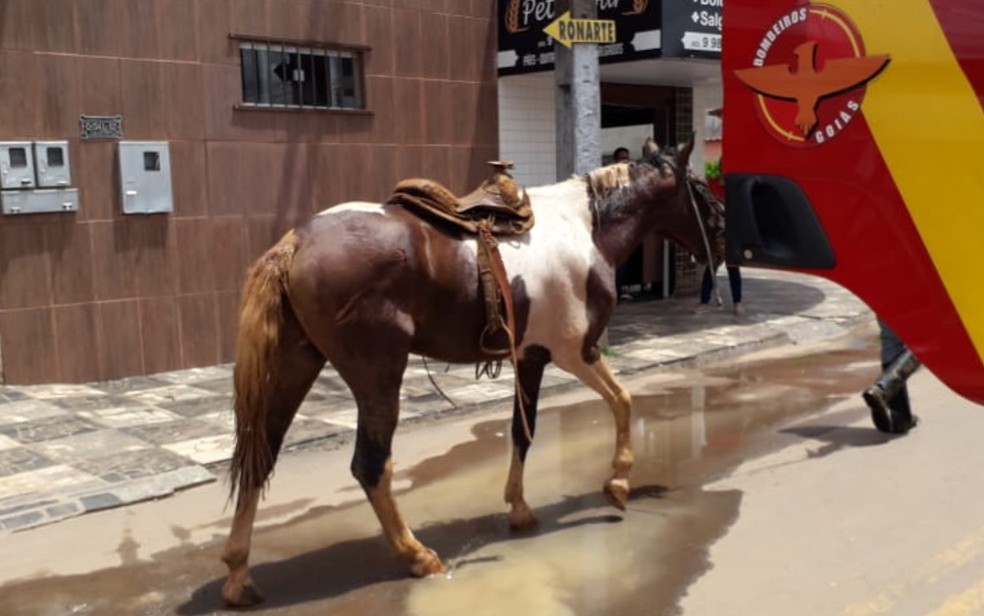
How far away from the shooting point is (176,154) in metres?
8.90

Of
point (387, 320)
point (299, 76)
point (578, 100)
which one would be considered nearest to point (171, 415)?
point (387, 320)

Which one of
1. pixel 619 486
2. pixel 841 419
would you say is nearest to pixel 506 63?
pixel 841 419

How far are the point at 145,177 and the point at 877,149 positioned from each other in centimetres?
814

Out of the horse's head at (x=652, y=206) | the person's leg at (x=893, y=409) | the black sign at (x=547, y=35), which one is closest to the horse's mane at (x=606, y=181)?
the horse's head at (x=652, y=206)

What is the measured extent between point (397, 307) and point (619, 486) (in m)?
1.79

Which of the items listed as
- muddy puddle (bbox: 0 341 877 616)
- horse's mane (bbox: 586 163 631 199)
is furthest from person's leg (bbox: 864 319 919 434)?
horse's mane (bbox: 586 163 631 199)

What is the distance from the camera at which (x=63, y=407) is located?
755 centimetres

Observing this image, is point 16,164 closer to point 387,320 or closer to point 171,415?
Result: point 171,415

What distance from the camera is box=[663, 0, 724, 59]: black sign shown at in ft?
32.3

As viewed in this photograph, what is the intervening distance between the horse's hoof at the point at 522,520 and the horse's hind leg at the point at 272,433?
1394mm

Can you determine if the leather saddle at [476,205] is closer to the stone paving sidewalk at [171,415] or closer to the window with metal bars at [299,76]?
the stone paving sidewalk at [171,415]

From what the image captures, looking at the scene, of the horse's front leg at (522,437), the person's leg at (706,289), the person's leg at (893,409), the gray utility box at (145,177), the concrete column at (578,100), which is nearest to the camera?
the horse's front leg at (522,437)

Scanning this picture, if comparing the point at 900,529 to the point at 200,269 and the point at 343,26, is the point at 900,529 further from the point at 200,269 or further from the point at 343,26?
the point at 343,26

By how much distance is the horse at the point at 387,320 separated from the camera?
4.16m
